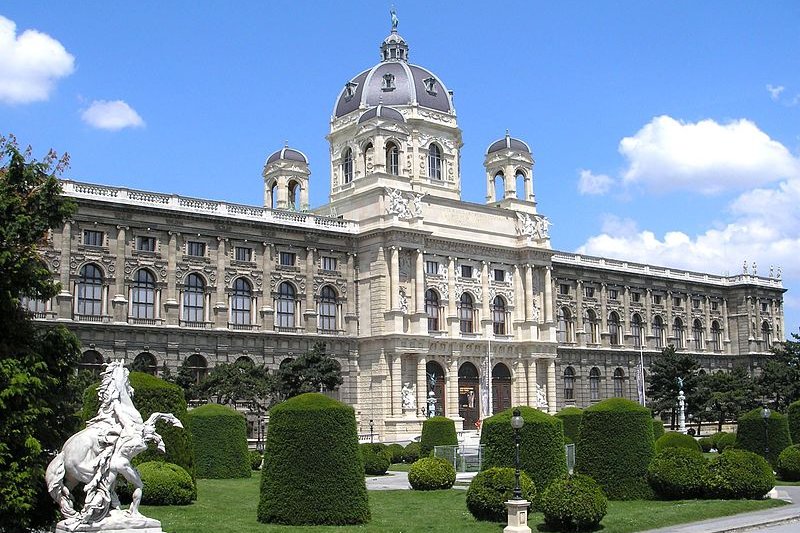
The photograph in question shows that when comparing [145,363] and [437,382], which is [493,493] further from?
[437,382]

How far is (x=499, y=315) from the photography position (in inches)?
3056

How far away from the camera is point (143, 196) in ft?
199

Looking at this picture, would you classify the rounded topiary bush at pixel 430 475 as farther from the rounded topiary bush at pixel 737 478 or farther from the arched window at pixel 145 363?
the arched window at pixel 145 363

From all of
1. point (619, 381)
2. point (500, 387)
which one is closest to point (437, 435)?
point (500, 387)

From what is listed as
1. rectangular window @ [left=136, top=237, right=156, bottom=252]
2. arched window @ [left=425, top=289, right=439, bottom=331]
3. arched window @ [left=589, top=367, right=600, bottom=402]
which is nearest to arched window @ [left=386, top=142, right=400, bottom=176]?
arched window @ [left=425, top=289, right=439, bottom=331]

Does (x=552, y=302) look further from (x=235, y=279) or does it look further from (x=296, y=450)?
(x=296, y=450)

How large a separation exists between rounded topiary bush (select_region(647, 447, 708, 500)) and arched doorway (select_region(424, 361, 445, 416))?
131ft

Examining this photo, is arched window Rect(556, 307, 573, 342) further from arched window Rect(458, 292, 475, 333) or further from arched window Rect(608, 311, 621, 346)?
arched window Rect(458, 292, 475, 333)

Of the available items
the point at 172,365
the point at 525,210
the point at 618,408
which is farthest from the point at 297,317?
the point at 618,408

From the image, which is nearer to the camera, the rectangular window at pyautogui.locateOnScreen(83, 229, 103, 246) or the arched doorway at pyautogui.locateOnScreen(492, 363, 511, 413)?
the rectangular window at pyautogui.locateOnScreen(83, 229, 103, 246)

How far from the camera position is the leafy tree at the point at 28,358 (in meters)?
19.2

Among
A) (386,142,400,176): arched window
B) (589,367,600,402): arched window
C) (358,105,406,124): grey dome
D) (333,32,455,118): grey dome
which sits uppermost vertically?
(333,32,455,118): grey dome

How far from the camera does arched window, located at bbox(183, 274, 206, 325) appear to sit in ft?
204

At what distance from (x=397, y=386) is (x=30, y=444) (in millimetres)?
49673
